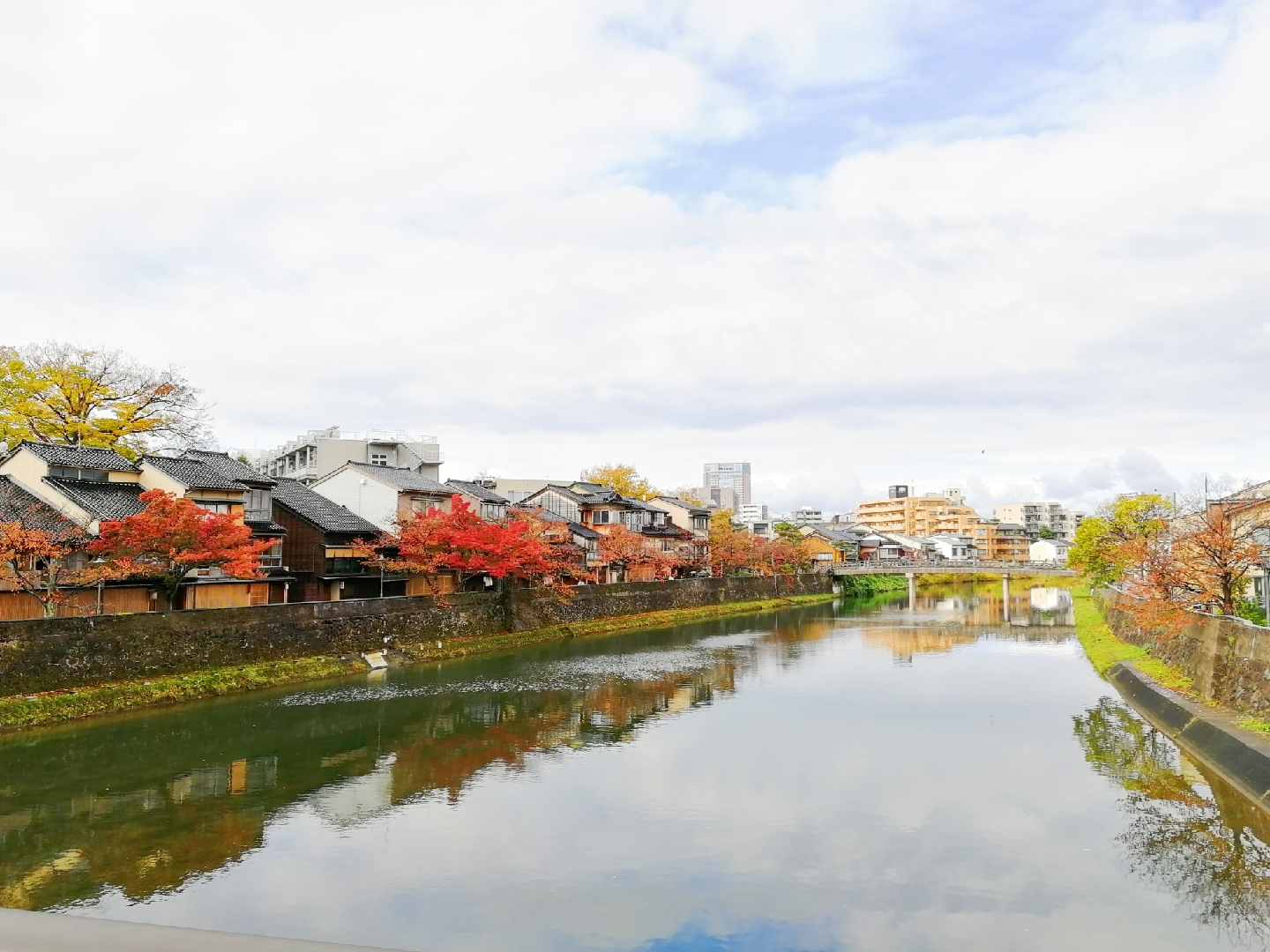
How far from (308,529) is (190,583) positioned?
750 cm

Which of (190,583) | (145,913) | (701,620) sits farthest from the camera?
(701,620)

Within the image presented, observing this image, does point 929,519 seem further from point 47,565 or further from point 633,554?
point 47,565

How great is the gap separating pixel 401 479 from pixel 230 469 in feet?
32.3

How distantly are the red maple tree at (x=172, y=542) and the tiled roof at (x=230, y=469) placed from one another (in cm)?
673

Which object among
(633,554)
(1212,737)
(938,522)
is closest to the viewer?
(1212,737)

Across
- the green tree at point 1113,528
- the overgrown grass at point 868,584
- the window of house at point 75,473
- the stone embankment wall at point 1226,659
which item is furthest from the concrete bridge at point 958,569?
the window of house at point 75,473

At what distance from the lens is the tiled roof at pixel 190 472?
3028 cm

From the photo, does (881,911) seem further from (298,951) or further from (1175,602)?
(1175,602)

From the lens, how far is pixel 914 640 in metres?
42.1

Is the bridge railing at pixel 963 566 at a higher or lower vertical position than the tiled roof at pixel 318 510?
lower

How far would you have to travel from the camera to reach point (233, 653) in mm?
26203

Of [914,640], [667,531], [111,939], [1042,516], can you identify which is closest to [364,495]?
[667,531]

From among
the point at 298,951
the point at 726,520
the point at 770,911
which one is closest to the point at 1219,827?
the point at 770,911

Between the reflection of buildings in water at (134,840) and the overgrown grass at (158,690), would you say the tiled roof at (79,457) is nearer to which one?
the overgrown grass at (158,690)
